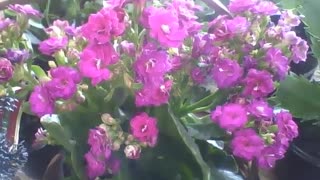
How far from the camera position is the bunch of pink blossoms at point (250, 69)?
1.84 ft

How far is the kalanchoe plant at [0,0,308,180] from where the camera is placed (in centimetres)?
54

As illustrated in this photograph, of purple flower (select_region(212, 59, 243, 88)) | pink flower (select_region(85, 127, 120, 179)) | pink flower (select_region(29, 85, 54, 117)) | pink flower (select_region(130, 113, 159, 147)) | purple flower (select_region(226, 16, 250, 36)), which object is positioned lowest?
pink flower (select_region(85, 127, 120, 179))

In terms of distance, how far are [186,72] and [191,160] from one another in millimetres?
91

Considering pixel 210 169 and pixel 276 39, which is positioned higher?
pixel 276 39

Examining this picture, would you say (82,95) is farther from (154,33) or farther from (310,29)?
(310,29)

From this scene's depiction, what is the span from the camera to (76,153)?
1.93 feet

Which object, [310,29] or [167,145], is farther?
[310,29]

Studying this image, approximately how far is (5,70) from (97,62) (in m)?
0.09

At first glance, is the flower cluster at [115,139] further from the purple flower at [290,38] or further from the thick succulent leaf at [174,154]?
the purple flower at [290,38]

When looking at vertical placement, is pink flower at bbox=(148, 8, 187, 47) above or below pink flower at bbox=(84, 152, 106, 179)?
above

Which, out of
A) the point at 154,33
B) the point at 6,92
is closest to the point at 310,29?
the point at 154,33

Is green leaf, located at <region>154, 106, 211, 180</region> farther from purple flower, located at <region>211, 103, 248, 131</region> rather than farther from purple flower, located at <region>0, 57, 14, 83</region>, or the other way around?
purple flower, located at <region>0, 57, 14, 83</region>

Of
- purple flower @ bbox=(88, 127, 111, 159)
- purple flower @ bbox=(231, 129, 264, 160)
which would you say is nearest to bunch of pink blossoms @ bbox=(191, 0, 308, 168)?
purple flower @ bbox=(231, 129, 264, 160)

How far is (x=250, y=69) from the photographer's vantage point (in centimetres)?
57
